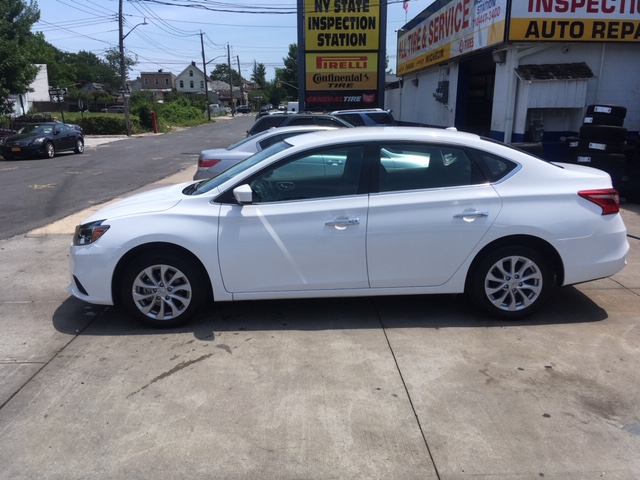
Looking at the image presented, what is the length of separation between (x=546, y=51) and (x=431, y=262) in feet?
34.9

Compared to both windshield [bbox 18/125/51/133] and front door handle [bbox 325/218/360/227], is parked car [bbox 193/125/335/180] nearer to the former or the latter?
front door handle [bbox 325/218/360/227]

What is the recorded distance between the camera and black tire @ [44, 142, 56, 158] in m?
23.0

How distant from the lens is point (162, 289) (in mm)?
4668

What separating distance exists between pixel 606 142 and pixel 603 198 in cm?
649

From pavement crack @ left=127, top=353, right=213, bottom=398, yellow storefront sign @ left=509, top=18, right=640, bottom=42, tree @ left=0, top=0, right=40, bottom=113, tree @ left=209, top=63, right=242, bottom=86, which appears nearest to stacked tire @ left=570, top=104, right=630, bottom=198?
yellow storefront sign @ left=509, top=18, right=640, bottom=42

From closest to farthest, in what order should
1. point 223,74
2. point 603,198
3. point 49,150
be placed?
1. point 603,198
2. point 49,150
3. point 223,74

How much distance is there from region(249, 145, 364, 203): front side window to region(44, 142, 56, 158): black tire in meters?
21.5

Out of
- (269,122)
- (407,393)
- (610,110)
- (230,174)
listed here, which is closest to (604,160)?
(610,110)

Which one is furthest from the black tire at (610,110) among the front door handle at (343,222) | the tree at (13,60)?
the tree at (13,60)

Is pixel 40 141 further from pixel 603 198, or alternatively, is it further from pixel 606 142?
pixel 603 198

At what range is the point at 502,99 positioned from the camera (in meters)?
13.9

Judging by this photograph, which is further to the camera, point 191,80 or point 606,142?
point 191,80

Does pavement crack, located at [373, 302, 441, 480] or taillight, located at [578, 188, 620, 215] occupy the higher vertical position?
taillight, located at [578, 188, 620, 215]

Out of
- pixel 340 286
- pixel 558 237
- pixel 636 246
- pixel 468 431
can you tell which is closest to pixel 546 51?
pixel 636 246
